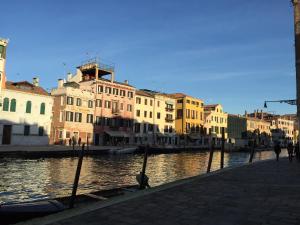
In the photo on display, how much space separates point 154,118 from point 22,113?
3330cm

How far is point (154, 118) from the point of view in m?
76.0

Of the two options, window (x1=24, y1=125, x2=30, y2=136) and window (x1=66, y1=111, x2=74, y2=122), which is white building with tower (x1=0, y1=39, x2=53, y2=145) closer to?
window (x1=24, y1=125, x2=30, y2=136)

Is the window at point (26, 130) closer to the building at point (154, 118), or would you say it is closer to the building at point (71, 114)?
the building at point (71, 114)

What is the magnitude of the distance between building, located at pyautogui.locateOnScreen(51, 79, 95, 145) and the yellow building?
94.8ft

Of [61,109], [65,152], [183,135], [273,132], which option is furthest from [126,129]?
[273,132]

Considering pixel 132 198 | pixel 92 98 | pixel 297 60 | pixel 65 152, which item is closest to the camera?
pixel 132 198

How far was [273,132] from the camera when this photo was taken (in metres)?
131

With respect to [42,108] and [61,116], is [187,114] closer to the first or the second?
[61,116]

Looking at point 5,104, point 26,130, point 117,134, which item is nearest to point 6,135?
point 26,130

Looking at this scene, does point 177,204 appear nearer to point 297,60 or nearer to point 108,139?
point 297,60

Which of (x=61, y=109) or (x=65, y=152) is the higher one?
(x=61, y=109)

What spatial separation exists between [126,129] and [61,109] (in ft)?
48.3

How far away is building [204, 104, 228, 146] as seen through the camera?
93250 millimetres

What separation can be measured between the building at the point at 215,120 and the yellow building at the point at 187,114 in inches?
174
